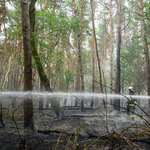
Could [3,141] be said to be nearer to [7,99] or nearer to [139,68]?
[7,99]

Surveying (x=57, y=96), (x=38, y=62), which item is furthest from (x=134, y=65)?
(x=38, y=62)

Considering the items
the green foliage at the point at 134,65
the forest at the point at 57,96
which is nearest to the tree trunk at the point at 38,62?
the forest at the point at 57,96

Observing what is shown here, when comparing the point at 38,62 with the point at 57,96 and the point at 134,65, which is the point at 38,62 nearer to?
the point at 57,96

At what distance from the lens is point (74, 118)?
692 centimetres

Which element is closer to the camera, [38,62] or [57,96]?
[38,62]

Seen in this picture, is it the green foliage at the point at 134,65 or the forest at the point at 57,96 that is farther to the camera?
the green foliage at the point at 134,65

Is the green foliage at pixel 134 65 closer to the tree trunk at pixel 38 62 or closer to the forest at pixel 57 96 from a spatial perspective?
the forest at pixel 57 96

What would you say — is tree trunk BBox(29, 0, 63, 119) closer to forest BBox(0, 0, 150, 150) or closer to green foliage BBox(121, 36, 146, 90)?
forest BBox(0, 0, 150, 150)

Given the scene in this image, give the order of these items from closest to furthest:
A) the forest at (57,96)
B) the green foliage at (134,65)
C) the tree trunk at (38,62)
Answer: the forest at (57,96), the tree trunk at (38,62), the green foliage at (134,65)

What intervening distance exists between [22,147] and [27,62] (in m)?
2.51

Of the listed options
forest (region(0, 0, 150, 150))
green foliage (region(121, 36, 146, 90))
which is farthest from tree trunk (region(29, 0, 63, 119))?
green foliage (region(121, 36, 146, 90))

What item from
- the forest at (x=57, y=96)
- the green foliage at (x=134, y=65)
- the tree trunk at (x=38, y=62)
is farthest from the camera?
the green foliage at (x=134, y=65)

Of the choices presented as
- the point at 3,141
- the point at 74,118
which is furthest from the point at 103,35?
the point at 3,141

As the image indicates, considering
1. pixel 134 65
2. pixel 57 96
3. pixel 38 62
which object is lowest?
pixel 57 96
